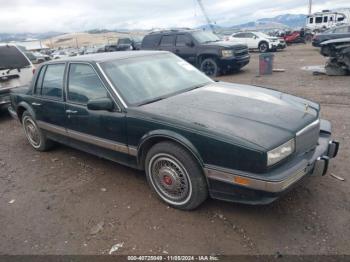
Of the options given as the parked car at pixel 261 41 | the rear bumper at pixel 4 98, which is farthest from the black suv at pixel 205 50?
the parked car at pixel 261 41

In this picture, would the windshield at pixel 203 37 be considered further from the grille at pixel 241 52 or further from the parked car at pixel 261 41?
the parked car at pixel 261 41

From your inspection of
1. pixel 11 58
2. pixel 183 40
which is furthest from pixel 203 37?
pixel 11 58

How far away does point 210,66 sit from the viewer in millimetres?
11875

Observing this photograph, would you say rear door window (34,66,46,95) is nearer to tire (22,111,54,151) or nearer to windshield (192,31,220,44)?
tire (22,111,54,151)

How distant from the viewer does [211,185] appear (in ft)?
9.64

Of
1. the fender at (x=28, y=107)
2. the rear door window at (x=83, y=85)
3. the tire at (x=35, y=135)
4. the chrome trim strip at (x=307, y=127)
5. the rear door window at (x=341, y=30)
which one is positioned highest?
the rear door window at (x=341, y=30)

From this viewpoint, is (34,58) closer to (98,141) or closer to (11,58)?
(11,58)

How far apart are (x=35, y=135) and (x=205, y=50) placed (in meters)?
7.94

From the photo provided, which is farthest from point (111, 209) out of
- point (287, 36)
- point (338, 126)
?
point (287, 36)

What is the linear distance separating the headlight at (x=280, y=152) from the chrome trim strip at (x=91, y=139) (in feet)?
5.00

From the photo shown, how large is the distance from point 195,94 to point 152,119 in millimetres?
781

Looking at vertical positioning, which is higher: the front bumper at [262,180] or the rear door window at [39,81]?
the rear door window at [39,81]

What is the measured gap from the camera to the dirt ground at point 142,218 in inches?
109

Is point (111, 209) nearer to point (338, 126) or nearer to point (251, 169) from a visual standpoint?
point (251, 169)
